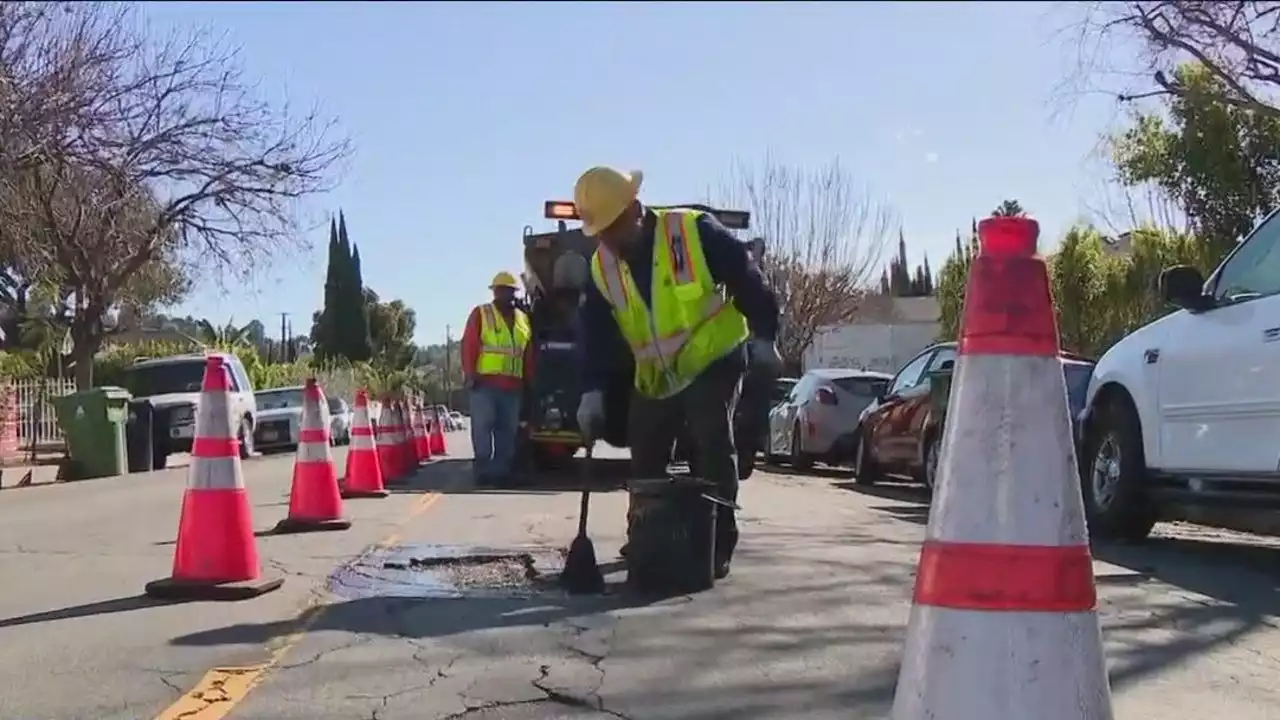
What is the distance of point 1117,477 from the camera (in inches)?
351

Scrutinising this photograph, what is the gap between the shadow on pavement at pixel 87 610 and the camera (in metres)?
6.28

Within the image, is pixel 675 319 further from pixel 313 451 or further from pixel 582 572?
pixel 313 451

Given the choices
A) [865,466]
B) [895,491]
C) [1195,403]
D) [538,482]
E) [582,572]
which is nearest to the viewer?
[582,572]

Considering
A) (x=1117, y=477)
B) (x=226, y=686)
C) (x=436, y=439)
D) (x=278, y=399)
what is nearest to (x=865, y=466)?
(x=1117, y=477)

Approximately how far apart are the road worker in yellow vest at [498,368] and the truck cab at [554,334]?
22cm

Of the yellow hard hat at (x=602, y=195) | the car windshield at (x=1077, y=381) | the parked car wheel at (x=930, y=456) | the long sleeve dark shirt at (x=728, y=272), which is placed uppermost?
the yellow hard hat at (x=602, y=195)

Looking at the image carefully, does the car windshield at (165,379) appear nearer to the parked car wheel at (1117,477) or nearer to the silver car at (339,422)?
the silver car at (339,422)

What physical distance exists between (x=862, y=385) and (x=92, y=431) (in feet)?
33.2

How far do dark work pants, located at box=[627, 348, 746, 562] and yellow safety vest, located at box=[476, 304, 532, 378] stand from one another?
6.47 meters

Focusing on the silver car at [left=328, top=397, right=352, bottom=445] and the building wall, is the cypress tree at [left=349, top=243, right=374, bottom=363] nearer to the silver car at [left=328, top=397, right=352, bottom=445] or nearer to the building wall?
the building wall

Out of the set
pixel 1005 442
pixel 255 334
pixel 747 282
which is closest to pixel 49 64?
pixel 747 282

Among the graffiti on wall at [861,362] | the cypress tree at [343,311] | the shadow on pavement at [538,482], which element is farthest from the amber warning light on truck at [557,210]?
the cypress tree at [343,311]

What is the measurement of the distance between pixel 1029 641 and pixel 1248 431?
5.18 meters

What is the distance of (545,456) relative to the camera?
1559cm
